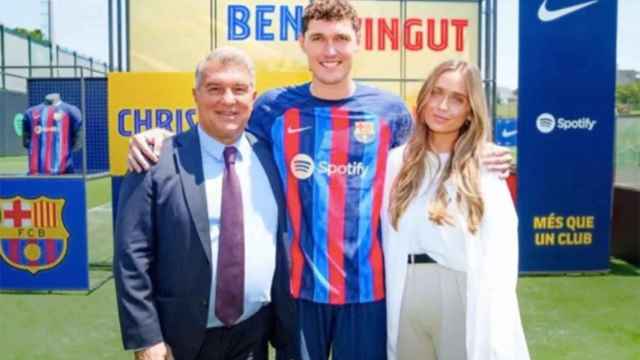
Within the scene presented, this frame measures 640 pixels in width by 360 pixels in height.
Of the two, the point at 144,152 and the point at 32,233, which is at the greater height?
the point at 144,152

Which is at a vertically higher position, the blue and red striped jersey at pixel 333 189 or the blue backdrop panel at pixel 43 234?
the blue and red striped jersey at pixel 333 189

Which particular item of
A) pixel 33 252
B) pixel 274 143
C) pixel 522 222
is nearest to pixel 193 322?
pixel 274 143

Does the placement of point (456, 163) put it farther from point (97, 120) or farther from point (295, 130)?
point (97, 120)

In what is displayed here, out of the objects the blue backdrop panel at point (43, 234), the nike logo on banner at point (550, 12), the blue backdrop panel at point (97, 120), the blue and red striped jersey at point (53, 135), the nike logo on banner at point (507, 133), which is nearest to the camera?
the blue backdrop panel at point (43, 234)

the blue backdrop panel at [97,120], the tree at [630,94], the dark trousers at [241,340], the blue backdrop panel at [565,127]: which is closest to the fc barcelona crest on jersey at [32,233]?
the dark trousers at [241,340]

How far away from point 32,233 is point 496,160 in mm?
4770

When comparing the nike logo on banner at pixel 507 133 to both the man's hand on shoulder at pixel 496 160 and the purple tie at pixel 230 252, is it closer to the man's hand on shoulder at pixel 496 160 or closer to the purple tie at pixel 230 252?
the man's hand on shoulder at pixel 496 160

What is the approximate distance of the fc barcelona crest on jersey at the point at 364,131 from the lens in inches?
96.0

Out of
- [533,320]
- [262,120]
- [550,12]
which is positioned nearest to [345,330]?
[262,120]

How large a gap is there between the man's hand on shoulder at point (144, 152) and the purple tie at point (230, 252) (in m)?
0.21

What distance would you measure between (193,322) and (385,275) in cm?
68

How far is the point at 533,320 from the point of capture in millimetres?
5145

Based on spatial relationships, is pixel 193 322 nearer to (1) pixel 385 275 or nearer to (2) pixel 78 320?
(1) pixel 385 275

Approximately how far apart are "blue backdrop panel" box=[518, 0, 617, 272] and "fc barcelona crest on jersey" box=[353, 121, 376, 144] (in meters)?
4.51
